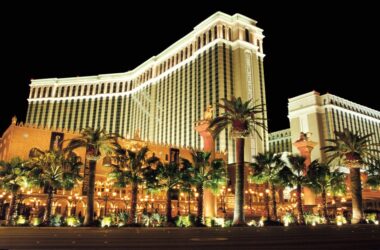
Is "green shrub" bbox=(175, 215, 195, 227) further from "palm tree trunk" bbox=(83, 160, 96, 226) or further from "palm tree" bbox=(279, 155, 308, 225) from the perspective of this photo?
"palm tree" bbox=(279, 155, 308, 225)

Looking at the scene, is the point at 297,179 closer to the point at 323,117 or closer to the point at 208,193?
the point at 208,193

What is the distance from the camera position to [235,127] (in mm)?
38344

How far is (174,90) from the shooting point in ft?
395

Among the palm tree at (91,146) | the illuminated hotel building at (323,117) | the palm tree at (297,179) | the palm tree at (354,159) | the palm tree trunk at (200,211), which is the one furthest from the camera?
the illuminated hotel building at (323,117)

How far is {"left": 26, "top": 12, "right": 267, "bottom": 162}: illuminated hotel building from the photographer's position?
105125mm

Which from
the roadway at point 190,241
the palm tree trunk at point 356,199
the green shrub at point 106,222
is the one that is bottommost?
the roadway at point 190,241

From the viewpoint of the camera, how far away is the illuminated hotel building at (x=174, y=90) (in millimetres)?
105125

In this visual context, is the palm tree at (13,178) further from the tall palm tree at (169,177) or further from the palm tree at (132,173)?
the tall palm tree at (169,177)

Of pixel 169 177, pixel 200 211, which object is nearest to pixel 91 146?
pixel 169 177

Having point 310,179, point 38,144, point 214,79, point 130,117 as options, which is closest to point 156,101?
point 130,117

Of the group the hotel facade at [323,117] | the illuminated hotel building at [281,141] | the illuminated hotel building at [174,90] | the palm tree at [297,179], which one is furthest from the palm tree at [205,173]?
the illuminated hotel building at [281,141]

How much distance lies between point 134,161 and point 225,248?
28.5 m

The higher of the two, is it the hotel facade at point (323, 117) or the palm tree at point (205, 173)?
the hotel facade at point (323, 117)

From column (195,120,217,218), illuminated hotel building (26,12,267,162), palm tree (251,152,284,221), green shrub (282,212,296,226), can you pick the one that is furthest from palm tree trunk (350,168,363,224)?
illuminated hotel building (26,12,267,162)
